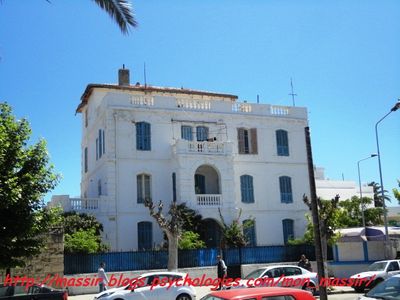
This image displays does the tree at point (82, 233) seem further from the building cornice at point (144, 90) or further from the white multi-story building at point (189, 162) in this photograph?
the building cornice at point (144, 90)

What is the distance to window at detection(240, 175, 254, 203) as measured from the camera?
32572mm

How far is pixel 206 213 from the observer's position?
29781 millimetres

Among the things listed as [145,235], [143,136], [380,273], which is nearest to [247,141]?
[143,136]

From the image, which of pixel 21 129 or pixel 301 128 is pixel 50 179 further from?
pixel 301 128

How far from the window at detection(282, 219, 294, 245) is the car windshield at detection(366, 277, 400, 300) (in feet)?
73.7

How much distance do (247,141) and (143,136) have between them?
730 centimetres

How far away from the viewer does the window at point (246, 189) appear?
32572 mm

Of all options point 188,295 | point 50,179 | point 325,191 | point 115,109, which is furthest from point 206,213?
point 325,191

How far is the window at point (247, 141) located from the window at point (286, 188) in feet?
9.09

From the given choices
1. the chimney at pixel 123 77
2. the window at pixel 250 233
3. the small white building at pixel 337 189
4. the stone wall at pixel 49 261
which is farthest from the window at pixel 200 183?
the small white building at pixel 337 189

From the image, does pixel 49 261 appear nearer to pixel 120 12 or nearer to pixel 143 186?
pixel 143 186

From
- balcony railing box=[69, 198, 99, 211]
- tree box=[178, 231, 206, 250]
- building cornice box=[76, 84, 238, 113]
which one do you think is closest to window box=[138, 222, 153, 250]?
balcony railing box=[69, 198, 99, 211]

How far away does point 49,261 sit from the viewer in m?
21.2

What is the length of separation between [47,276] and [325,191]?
34.5 m
